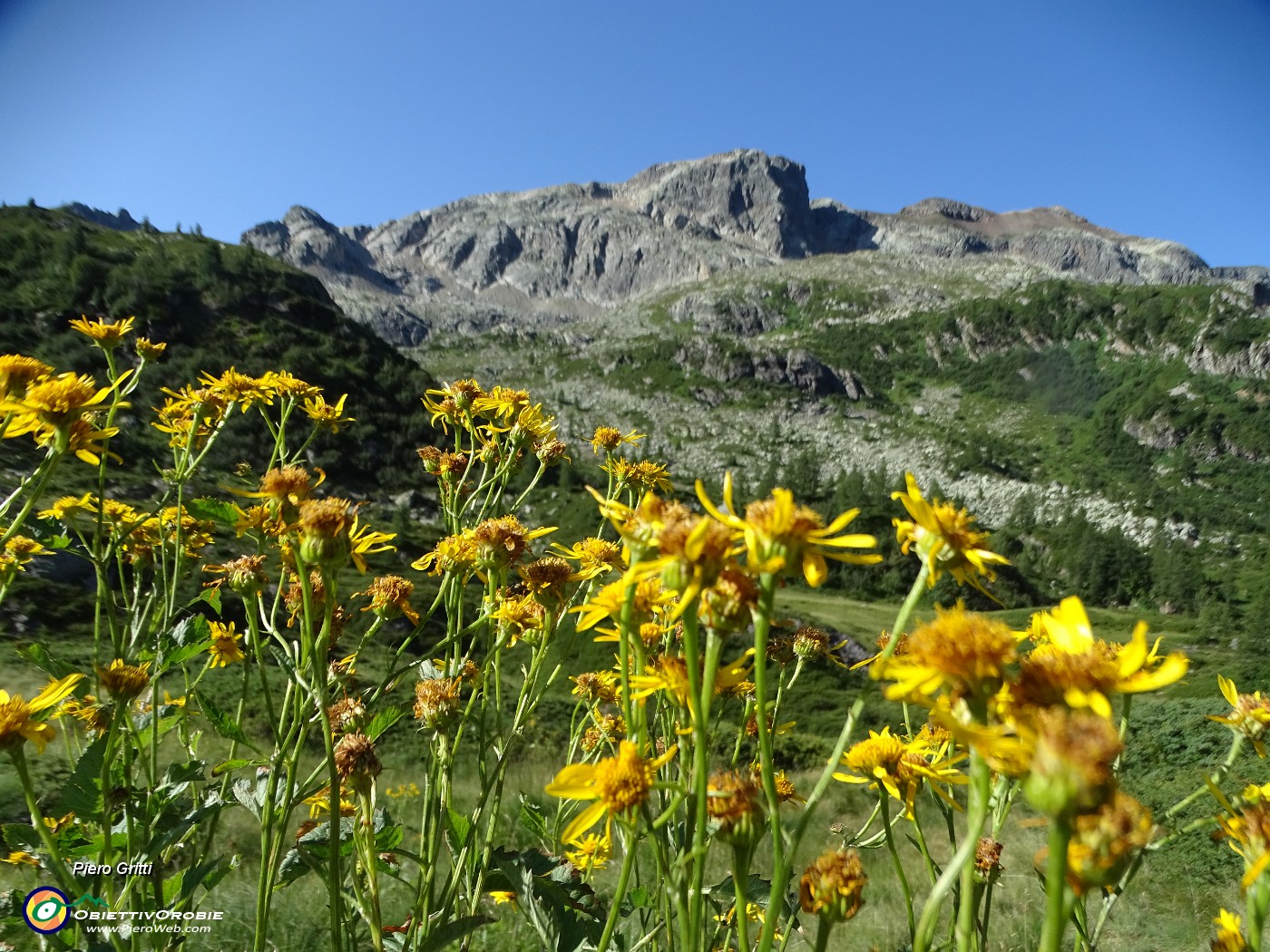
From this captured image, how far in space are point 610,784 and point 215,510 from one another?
1.41m

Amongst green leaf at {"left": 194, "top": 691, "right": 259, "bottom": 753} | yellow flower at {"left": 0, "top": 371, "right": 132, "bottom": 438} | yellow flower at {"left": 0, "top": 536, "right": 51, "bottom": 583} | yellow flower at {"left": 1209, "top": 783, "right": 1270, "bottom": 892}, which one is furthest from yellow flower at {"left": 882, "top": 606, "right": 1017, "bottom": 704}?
yellow flower at {"left": 0, "top": 536, "right": 51, "bottom": 583}

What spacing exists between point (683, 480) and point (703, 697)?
6584 cm

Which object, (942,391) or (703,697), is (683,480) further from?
(703,697)

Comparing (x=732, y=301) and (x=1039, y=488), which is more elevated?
(x=732, y=301)

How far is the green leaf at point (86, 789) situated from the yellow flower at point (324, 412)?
176 cm

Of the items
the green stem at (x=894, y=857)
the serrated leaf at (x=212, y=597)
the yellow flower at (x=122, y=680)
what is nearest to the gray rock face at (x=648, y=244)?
the serrated leaf at (x=212, y=597)

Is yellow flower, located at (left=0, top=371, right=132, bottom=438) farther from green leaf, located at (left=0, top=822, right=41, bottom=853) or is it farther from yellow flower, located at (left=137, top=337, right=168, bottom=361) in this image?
yellow flower, located at (left=137, top=337, right=168, bottom=361)

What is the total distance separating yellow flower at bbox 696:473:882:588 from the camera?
42.6 inches

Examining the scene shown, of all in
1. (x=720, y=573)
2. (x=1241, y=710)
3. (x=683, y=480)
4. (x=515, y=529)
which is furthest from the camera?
(x=683, y=480)

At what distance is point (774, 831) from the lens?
3.08 ft

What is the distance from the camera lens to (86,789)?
162cm

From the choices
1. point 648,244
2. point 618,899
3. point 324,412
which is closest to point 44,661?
point 324,412

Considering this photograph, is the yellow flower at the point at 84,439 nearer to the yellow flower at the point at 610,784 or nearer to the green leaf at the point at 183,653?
the green leaf at the point at 183,653

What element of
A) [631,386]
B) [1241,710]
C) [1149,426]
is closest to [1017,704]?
[1241,710]
